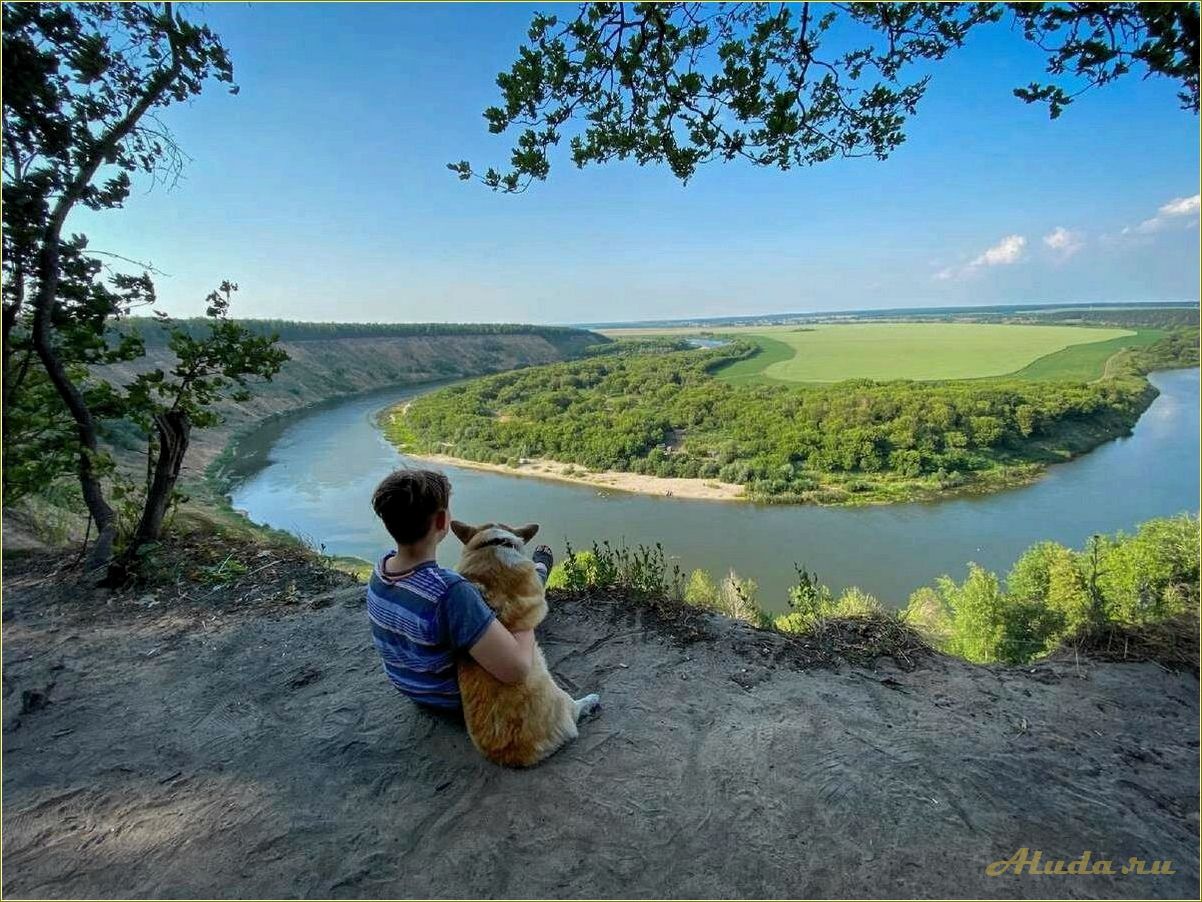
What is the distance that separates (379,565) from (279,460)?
44.6 m

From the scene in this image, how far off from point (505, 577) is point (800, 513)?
36.7 meters

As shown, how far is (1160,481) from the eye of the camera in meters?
33.2

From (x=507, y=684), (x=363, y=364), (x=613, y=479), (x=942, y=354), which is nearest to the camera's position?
(x=507, y=684)

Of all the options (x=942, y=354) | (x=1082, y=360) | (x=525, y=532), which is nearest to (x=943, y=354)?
(x=942, y=354)

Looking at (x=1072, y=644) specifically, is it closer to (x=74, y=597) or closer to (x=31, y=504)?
(x=74, y=597)

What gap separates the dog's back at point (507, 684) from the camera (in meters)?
2.19

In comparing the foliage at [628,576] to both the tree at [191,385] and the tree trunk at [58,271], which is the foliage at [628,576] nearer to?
the tree at [191,385]

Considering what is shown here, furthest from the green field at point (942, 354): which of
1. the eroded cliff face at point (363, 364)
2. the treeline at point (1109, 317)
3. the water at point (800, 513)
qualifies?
the eroded cliff face at point (363, 364)

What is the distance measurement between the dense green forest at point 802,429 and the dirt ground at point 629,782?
36.8 metres

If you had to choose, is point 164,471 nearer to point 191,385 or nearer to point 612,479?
point 191,385

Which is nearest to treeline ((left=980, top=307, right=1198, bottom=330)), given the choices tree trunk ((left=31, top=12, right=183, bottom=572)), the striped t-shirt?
the striped t-shirt

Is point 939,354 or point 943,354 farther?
point 939,354

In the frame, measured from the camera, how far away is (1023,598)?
14.4m

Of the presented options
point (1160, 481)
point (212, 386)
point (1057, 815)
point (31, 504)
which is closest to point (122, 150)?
point (212, 386)
